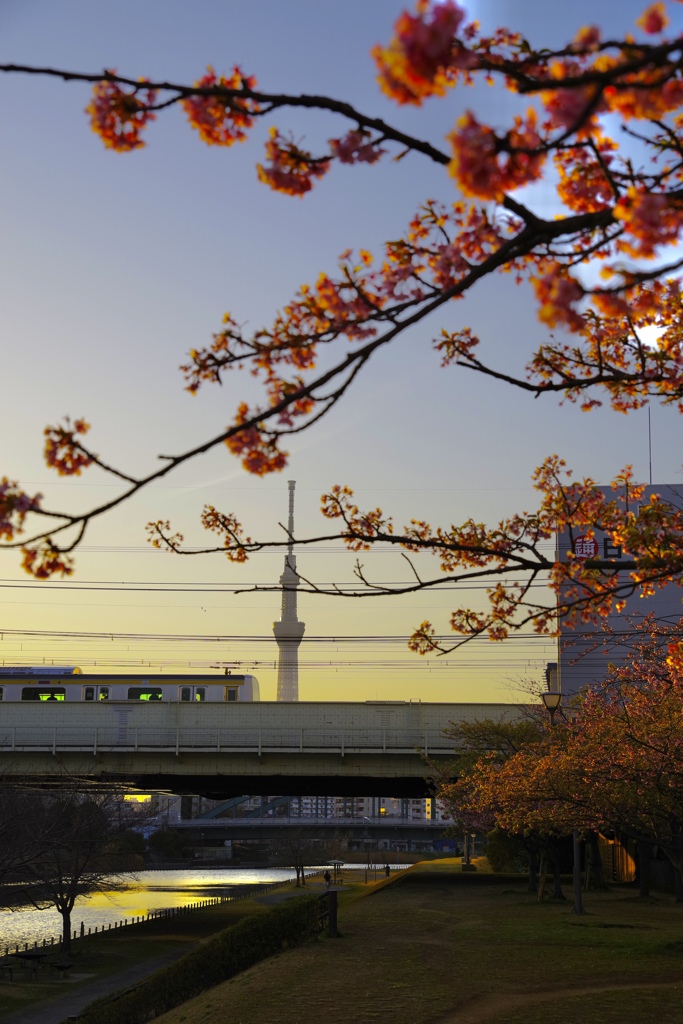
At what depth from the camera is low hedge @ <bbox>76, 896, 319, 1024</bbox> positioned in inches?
A: 869

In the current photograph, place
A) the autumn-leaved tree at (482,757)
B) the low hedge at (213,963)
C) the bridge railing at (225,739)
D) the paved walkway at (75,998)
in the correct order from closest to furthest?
the low hedge at (213,963)
the paved walkway at (75,998)
the autumn-leaved tree at (482,757)
the bridge railing at (225,739)

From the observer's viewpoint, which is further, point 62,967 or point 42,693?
point 42,693

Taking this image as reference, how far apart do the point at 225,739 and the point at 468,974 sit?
28.9 meters

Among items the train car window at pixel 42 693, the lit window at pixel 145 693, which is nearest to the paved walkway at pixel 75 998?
the lit window at pixel 145 693

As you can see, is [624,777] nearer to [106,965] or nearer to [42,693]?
[106,965]

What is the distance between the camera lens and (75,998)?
28.8 meters

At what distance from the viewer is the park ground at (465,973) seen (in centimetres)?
1467

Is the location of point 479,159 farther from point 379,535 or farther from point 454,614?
point 454,614

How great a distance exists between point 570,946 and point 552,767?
3.75m

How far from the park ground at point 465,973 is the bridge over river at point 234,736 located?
13.2 meters

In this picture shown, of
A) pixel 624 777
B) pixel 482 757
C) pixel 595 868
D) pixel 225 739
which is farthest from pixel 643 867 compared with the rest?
pixel 624 777

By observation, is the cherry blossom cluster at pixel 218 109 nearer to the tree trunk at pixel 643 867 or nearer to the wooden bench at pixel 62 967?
the wooden bench at pixel 62 967

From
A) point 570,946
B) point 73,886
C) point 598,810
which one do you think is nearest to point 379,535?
point 598,810

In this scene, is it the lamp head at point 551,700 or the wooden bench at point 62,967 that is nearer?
the lamp head at point 551,700
